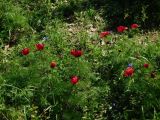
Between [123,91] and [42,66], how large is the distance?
125 cm

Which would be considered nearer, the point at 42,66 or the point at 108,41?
the point at 42,66

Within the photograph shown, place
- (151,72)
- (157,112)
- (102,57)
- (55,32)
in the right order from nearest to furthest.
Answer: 1. (157,112)
2. (151,72)
3. (102,57)
4. (55,32)

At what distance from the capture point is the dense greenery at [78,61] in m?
6.34

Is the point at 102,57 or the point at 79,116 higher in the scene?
the point at 102,57

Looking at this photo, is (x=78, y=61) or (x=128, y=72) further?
(x=78, y=61)

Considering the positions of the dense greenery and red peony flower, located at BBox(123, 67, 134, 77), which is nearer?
red peony flower, located at BBox(123, 67, 134, 77)

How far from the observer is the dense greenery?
6.34 metres

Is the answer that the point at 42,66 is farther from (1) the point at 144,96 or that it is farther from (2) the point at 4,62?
(1) the point at 144,96

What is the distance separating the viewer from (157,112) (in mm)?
5996

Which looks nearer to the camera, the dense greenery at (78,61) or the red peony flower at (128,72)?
the red peony flower at (128,72)

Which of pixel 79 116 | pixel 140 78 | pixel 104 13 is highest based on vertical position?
pixel 104 13

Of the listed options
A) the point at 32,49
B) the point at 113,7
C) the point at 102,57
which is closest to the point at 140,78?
the point at 102,57

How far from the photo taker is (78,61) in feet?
22.1

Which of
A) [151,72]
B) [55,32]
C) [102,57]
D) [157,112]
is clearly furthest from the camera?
[55,32]
